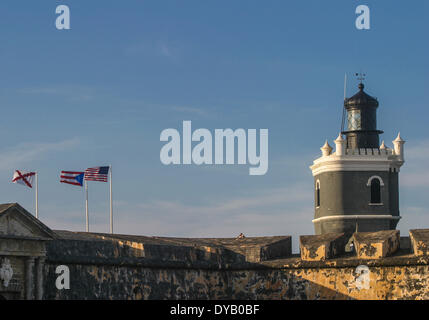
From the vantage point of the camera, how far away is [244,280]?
38156mm

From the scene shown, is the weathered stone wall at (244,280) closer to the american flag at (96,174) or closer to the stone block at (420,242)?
the stone block at (420,242)

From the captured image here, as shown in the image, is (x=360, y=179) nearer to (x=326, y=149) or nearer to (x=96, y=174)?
(x=326, y=149)

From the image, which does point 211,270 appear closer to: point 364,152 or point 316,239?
point 316,239

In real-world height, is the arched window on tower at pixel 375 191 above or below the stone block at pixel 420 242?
above

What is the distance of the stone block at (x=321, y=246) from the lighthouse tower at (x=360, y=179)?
1943 centimetres

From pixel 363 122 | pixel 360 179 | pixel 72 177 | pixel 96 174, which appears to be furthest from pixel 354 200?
pixel 72 177

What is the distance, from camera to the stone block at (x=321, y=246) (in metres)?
37.2

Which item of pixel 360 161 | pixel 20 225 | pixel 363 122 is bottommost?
pixel 20 225

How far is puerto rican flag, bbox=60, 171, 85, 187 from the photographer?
139ft

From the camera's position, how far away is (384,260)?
35781mm

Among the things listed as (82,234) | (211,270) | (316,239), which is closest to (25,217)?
(82,234)

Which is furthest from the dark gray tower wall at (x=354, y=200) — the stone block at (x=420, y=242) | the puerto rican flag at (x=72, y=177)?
the stone block at (x=420, y=242)

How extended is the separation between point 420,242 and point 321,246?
3.32 m
